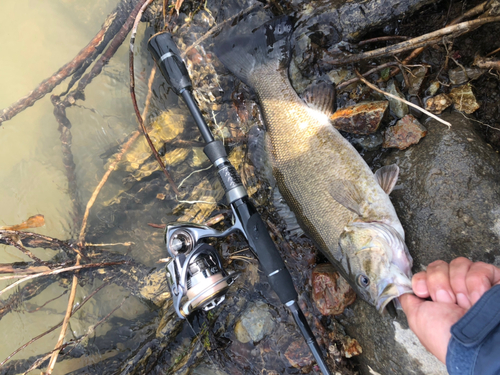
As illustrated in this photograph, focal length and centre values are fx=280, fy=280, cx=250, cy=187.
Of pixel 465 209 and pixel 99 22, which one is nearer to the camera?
pixel 465 209

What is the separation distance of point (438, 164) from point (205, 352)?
3113mm

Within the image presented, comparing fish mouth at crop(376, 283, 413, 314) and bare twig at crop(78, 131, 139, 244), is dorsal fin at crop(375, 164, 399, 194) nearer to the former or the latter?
fish mouth at crop(376, 283, 413, 314)

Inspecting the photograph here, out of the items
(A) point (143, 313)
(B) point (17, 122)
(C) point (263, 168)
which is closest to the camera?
(C) point (263, 168)

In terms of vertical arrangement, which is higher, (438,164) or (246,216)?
(246,216)

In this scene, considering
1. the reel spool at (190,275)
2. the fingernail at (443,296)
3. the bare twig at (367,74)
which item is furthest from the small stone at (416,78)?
the reel spool at (190,275)

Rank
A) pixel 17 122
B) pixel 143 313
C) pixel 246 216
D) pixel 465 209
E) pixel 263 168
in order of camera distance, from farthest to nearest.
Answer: pixel 17 122 → pixel 143 313 → pixel 263 168 → pixel 246 216 → pixel 465 209

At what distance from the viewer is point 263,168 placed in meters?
3.15

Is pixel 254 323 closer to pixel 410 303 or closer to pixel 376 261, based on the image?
pixel 376 261

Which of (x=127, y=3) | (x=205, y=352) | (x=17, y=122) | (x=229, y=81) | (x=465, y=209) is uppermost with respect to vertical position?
(x=127, y=3)

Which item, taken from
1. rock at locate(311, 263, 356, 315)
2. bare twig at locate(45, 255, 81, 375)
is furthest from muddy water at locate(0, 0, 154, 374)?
rock at locate(311, 263, 356, 315)

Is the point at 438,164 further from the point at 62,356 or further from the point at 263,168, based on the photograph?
the point at 62,356

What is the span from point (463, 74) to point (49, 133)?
15.7ft

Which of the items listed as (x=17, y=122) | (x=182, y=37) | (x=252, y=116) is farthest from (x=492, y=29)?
(x=17, y=122)

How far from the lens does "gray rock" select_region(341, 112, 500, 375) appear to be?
92.7 inches
